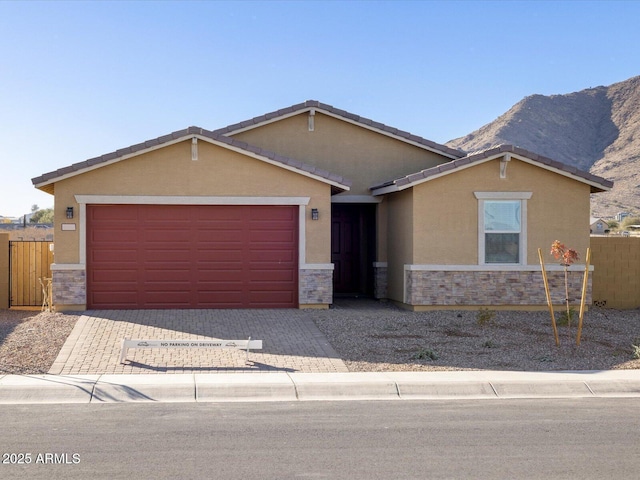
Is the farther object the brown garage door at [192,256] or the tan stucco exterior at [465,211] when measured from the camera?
the tan stucco exterior at [465,211]

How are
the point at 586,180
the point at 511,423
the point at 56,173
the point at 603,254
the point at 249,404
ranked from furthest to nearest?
the point at 603,254 < the point at 586,180 < the point at 56,173 < the point at 249,404 < the point at 511,423

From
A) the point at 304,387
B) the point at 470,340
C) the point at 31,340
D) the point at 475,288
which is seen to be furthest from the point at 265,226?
the point at 304,387

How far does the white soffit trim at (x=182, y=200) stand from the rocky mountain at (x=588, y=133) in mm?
51850

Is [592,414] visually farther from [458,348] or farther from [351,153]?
[351,153]

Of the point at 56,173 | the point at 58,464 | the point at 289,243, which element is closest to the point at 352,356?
the point at 289,243

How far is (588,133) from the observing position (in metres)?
78.3

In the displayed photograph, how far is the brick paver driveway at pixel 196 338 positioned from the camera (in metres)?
11.6

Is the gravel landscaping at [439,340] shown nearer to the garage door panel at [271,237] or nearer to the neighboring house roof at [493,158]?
the garage door panel at [271,237]

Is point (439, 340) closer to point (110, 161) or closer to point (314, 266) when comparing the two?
point (314, 266)

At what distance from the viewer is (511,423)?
339 inches

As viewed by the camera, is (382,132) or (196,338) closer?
(196,338)

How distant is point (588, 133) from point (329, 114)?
6492 cm

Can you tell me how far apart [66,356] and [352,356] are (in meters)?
4.57

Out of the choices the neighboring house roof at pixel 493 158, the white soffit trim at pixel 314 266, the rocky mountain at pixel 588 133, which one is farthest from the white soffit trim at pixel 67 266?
the rocky mountain at pixel 588 133
